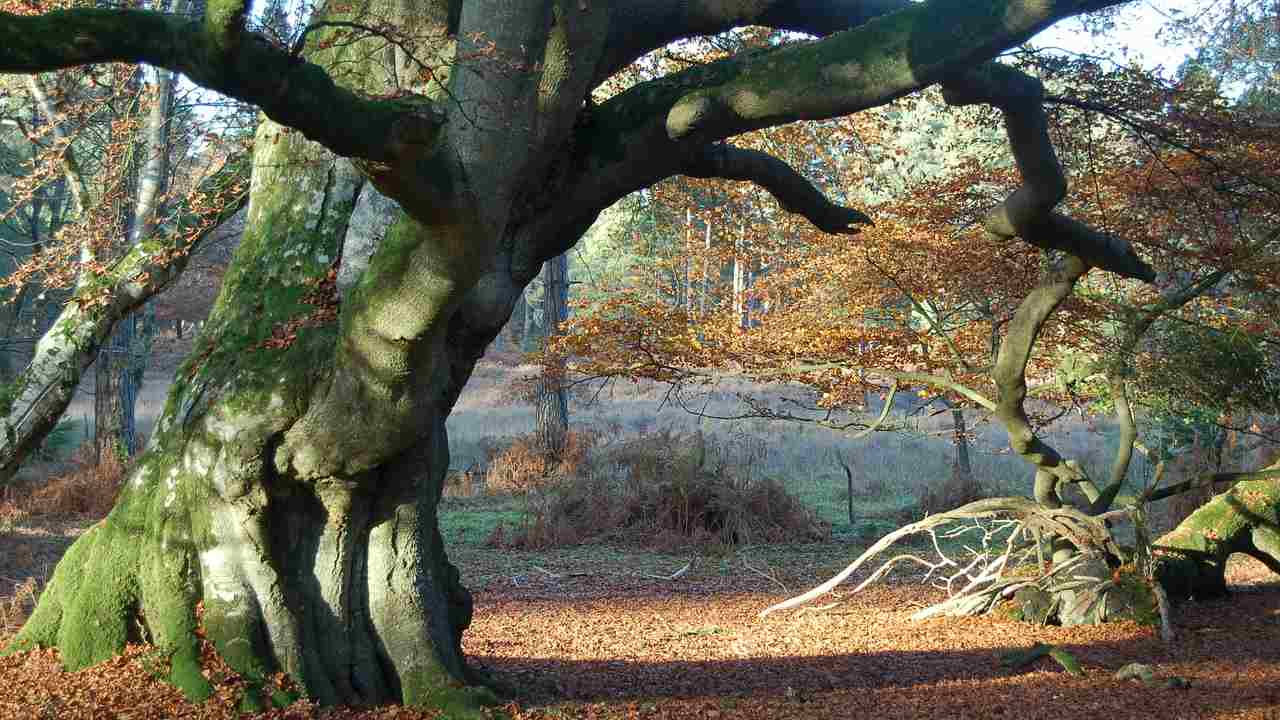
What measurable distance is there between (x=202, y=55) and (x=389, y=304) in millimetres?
1285

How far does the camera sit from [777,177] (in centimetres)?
548

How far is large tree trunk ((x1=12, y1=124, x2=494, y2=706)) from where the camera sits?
14.3ft

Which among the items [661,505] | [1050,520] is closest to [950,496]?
[661,505]

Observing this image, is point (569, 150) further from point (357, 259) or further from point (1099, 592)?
point (1099, 592)

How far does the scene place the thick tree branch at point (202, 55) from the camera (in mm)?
2797

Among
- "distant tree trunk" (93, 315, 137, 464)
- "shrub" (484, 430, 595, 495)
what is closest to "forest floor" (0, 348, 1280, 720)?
"distant tree trunk" (93, 315, 137, 464)

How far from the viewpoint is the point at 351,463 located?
4355 mm

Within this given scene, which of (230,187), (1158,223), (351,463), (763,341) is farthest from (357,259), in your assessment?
(1158,223)

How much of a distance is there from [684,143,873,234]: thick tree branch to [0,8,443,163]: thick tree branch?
7.81 feet

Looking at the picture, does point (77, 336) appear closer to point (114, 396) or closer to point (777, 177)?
point (777, 177)

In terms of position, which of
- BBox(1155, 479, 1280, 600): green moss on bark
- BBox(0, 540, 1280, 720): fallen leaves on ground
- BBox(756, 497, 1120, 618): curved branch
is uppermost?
BBox(756, 497, 1120, 618): curved branch

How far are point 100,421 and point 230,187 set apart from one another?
11.3 m

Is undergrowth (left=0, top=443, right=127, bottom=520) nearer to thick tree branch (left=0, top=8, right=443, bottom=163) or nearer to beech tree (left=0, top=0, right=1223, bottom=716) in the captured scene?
beech tree (left=0, top=0, right=1223, bottom=716)

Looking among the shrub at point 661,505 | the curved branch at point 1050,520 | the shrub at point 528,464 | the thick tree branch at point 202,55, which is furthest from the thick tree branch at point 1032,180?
the shrub at point 528,464
